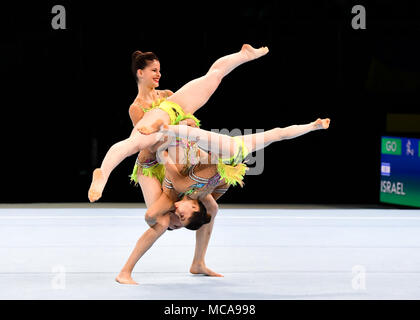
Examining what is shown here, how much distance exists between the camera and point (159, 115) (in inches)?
193

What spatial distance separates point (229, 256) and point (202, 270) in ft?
2.96

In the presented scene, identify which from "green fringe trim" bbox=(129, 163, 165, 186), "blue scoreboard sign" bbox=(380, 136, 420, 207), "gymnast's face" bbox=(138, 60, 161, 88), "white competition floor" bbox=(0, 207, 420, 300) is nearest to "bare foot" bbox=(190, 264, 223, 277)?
"white competition floor" bbox=(0, 207, 420, 300)

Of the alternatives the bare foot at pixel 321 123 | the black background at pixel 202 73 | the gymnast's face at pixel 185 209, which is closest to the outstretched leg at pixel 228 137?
the bare foot at pixel 321 123

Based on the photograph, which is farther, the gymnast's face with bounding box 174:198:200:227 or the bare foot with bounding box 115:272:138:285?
the bare foot with bounding box 115:272:138:285

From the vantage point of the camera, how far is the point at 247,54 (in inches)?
209

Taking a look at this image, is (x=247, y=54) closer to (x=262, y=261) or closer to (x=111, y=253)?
(x=262, y=261)

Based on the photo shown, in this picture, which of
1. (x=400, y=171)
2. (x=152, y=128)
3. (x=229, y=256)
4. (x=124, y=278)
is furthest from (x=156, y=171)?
(x=400, y=171)

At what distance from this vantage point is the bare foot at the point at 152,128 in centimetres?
436

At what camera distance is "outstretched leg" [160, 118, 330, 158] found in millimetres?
4566

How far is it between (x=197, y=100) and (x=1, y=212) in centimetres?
490

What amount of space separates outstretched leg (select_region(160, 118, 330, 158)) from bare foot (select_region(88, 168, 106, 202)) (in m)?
0.49

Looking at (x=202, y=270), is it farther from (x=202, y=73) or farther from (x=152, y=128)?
(x=202, y=73)

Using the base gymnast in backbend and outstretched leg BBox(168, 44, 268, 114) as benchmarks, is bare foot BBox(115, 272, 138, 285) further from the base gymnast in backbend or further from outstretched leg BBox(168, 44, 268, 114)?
outstretched leg BBox(168, 44, 268, 114)

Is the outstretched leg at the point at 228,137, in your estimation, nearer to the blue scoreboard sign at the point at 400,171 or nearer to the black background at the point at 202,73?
the blue scoreboard sign at the point at 400,171
